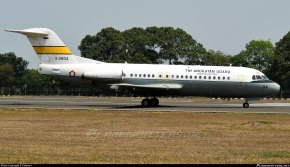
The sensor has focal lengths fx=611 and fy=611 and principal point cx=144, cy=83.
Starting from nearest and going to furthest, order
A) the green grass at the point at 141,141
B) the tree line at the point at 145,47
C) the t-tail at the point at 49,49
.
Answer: the green grass at the point at 141,141
the t-tail at the point at 49,49
the tree line at the point at 145,47

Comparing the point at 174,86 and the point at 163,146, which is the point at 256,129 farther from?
the point at 174,86

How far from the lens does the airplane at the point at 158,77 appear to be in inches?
1818

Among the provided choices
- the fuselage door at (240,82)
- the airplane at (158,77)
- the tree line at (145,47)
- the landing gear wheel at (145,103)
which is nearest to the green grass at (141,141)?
the fuselage door at (240,82)

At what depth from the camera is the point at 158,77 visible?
4644cm

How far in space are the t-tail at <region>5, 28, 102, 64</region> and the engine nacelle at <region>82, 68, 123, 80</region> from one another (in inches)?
67.7

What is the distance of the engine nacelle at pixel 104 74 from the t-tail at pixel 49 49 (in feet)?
5.64

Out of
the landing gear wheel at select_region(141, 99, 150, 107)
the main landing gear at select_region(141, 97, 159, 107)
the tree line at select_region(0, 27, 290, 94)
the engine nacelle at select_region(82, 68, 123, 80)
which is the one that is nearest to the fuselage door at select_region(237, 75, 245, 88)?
the main landing gear at select_region(141, 97, 159, 107)

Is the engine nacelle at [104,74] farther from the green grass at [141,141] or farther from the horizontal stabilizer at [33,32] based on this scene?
the green grass at [141,141]

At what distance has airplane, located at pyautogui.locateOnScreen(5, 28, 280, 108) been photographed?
152 feet

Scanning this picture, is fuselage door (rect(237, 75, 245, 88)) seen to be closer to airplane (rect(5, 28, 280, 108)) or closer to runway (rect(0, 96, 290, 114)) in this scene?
airplane (rect(5, 28, 280, 108))

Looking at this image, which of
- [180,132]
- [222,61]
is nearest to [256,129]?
[180,132]

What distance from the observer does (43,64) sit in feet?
156

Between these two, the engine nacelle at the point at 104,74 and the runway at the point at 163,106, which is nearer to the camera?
the runway at the point at 163,106

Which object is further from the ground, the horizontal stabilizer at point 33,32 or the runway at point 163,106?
the horizontal stabilizer at point 33,32
